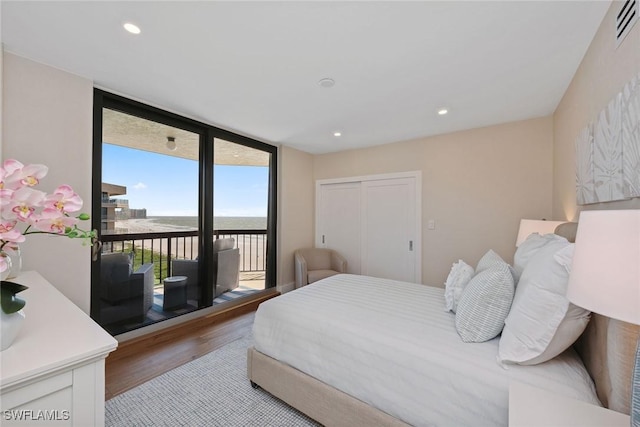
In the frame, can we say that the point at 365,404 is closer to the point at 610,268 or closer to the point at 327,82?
the point at 610,268

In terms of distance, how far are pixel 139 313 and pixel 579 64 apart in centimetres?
454

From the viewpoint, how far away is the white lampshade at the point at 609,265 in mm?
548

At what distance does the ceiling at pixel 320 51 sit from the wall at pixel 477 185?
398mm

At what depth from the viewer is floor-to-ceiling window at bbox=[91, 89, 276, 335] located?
2473mm

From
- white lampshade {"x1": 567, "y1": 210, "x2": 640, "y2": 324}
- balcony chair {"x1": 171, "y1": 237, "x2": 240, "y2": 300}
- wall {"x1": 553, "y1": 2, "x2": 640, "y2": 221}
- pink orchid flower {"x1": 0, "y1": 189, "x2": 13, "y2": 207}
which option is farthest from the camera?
balcony chair {"x1": 171, "y1": 237, "x2": 240, "y2": 300}

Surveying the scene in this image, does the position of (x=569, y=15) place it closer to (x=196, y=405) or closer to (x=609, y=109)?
(x=609, y=109)

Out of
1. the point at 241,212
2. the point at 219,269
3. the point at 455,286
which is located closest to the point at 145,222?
the point at 219,269

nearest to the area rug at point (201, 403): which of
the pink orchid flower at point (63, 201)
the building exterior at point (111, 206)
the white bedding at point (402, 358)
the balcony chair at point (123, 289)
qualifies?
the white bedding at point (402, 358)

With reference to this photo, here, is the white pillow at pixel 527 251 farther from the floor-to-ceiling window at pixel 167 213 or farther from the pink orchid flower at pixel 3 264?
the floor-to-ceiling window at pixel 167 213

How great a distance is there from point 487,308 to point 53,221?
1.82 m

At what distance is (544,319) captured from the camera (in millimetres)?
1035

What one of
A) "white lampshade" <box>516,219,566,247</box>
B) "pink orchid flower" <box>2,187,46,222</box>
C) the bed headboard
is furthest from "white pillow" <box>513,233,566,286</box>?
"pink orchid flower" <box>2,187,46,222</box>

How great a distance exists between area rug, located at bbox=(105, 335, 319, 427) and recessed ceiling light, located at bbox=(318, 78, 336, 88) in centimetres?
253

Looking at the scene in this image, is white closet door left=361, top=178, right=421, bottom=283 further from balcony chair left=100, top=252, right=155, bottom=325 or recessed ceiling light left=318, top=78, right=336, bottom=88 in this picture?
balcony chair left=100, top=252, right=155, bottom=325
